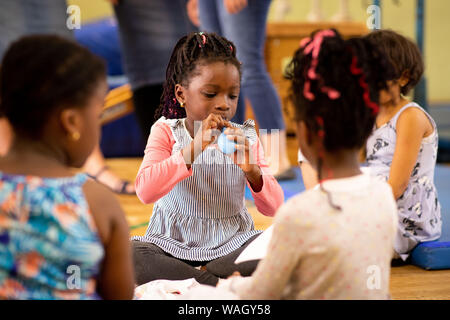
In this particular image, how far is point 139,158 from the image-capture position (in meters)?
3.59

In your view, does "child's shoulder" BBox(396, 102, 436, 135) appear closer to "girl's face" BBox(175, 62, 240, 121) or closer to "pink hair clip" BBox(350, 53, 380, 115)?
"girl's face" BBox(175, 62, 240, 121)

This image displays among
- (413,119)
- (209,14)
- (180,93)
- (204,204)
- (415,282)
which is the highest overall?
(209,14)

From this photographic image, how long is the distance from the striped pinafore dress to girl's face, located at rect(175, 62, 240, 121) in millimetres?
91

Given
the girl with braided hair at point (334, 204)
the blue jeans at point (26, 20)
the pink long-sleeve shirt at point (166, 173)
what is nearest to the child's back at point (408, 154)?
the pink long-sleeve shirt at point (166, 173)

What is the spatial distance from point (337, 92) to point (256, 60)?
132 centimetres

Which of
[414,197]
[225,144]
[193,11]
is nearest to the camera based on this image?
[225,144]

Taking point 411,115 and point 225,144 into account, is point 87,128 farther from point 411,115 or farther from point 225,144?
point 411,115

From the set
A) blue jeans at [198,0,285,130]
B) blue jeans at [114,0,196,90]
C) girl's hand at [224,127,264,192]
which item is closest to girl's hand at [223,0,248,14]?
blue jeans at [198,0,285,130]

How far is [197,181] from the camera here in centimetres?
130

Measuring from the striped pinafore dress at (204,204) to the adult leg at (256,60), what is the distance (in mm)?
605

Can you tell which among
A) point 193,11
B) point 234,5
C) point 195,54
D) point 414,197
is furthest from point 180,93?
point 193,11

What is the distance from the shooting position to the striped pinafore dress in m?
1.29

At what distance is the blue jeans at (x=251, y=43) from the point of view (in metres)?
1.98

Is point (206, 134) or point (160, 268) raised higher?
point (206, 134)
